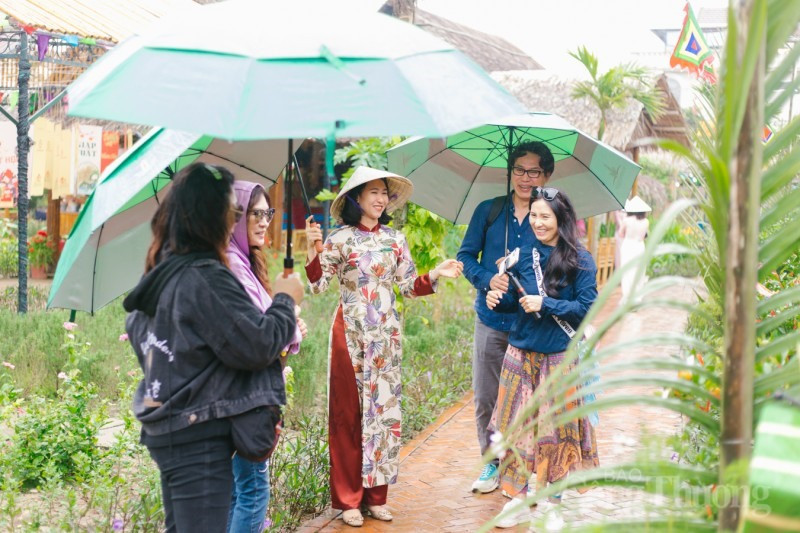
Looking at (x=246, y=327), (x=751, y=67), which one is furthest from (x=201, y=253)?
(x=751, y=67)

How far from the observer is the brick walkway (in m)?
5.08

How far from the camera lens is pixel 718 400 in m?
2.14

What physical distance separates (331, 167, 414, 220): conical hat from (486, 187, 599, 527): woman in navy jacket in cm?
76

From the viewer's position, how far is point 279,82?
2660 mm

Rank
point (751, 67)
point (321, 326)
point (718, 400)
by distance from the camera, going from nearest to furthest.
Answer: point (751, 67) < point (718, 400) < point (321, 326)

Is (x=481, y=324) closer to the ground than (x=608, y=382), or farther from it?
closer to the ground

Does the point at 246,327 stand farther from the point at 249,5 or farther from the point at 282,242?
the point at 282,242

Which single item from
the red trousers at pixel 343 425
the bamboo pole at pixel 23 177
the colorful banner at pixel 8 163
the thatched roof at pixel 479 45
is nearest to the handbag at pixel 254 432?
the red trousers at pixel 343 425

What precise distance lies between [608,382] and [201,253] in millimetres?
1604

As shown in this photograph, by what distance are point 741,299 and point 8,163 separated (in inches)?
381

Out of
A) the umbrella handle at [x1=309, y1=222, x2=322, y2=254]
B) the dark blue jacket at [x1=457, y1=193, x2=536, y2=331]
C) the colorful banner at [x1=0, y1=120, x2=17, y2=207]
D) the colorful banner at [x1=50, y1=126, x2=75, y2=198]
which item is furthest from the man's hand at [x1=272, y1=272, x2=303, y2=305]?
the colorful banner at [x1=50, y1=126, x2=75, y2=198]

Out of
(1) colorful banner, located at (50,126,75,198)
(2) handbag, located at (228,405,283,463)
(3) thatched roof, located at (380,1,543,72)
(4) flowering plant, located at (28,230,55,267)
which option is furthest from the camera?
(3) thatched roof, located at (380,1,543,72)

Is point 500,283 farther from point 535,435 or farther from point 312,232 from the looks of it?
point 312,232

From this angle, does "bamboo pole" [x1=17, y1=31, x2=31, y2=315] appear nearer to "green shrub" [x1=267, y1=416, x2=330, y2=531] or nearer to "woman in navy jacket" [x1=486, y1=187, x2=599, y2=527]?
"green shrub" [x1=267, y1=416, x2=330, y2=531]
